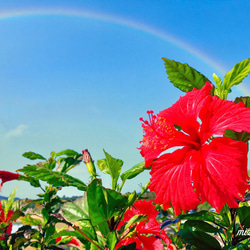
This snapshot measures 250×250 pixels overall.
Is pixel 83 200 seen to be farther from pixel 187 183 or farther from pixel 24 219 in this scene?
pixel 24 219

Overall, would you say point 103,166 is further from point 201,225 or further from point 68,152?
point 68,152

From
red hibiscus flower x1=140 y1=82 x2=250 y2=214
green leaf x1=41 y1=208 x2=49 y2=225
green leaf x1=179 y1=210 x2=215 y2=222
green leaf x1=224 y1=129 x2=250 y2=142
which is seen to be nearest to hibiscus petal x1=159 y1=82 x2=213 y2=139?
red hibiscus flower x1=140 y1=82 x2=250 y2=214

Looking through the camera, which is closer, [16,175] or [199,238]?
[199,238]

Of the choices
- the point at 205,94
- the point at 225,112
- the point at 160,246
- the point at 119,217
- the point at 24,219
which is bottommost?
the point at 160,246

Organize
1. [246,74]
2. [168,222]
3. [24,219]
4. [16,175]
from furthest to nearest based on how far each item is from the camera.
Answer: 1. [24,219]
2. [168,222]
3. [16,175]
4. [246,74]

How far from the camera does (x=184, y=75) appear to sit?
1.15 metres

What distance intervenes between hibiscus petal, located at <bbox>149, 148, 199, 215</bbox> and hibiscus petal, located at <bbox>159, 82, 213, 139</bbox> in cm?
9

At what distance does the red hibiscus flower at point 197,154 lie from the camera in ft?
2.43

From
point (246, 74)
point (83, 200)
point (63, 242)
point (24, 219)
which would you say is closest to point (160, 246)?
point (83, 200)

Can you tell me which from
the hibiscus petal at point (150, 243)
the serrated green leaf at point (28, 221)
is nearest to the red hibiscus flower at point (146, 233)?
the hibiscus petal at point (150, 243)

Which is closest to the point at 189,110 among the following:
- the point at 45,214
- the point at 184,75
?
the point at 184,75

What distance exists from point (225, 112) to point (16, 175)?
0.96m

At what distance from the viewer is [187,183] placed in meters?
0.80

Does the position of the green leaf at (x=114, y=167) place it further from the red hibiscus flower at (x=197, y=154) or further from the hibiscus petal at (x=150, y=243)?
the hibiscus petal at (x=150, y=243)
